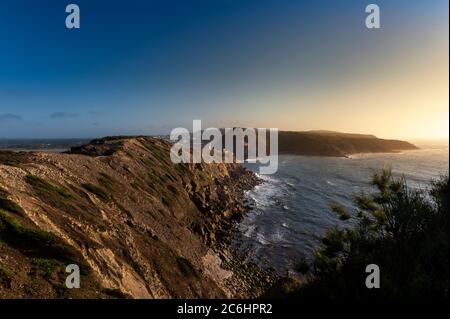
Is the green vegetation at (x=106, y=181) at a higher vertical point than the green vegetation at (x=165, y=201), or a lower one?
higher

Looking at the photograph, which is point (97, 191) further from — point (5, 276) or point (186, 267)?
point (5, 276)

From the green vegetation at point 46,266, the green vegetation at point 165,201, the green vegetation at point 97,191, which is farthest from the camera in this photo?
the green vegetation at point 165,201

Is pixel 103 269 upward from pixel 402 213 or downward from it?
downward

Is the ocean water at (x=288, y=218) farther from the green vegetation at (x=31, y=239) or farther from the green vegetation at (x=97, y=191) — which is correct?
the green vegetation at (x=31, y=239)

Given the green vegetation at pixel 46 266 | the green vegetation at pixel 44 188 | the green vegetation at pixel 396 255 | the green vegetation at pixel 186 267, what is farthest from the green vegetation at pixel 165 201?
the green vegetation at pixel 396 255
